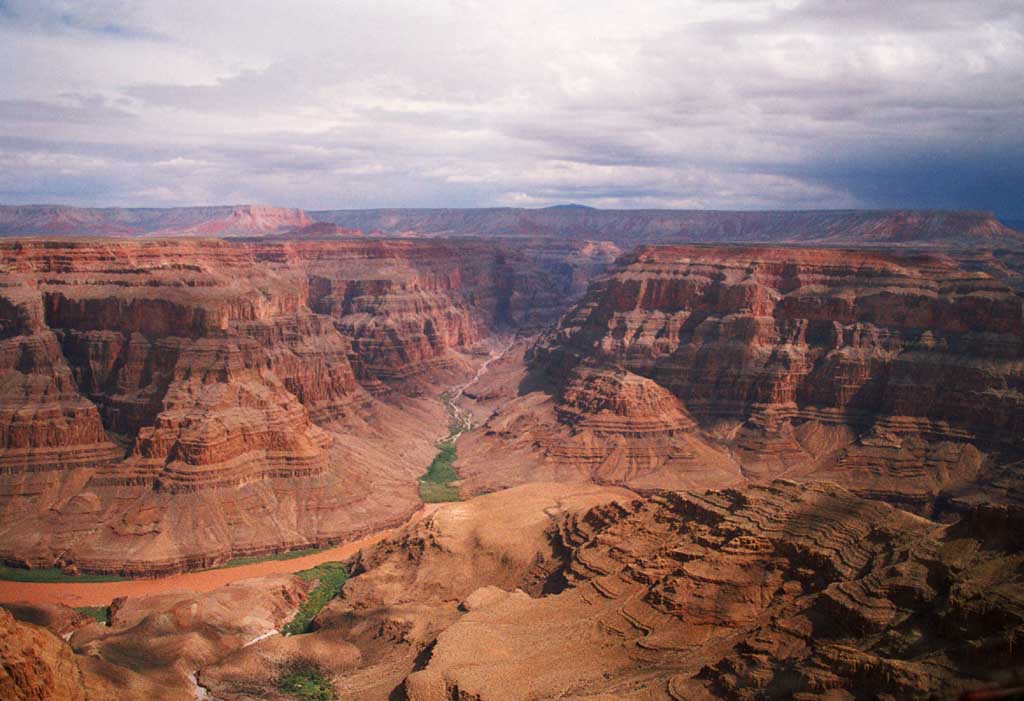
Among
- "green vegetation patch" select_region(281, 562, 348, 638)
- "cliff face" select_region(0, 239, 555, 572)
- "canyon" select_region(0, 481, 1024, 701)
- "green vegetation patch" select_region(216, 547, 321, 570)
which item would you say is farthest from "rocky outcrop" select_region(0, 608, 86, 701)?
"green vegetation patch" select_region(216, 547, 321, 570)

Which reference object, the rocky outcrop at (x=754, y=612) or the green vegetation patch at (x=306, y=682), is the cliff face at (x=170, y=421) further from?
the rocky outcrop at (x=754, y=612)

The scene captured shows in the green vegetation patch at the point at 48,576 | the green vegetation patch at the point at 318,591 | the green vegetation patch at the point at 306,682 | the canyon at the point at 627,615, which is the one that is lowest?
the green vegetation patch at the point at 48,576

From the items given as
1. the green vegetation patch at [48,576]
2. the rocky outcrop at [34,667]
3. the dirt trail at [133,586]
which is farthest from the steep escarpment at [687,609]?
the green vegetation patch at [48,576]

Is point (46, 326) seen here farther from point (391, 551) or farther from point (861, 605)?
point (861, 605)

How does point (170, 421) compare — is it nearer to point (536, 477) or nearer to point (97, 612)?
point (97, 612)

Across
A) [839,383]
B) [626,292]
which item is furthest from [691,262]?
[839,383]

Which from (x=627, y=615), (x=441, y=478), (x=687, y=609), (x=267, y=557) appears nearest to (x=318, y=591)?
(x=267, y=557)
